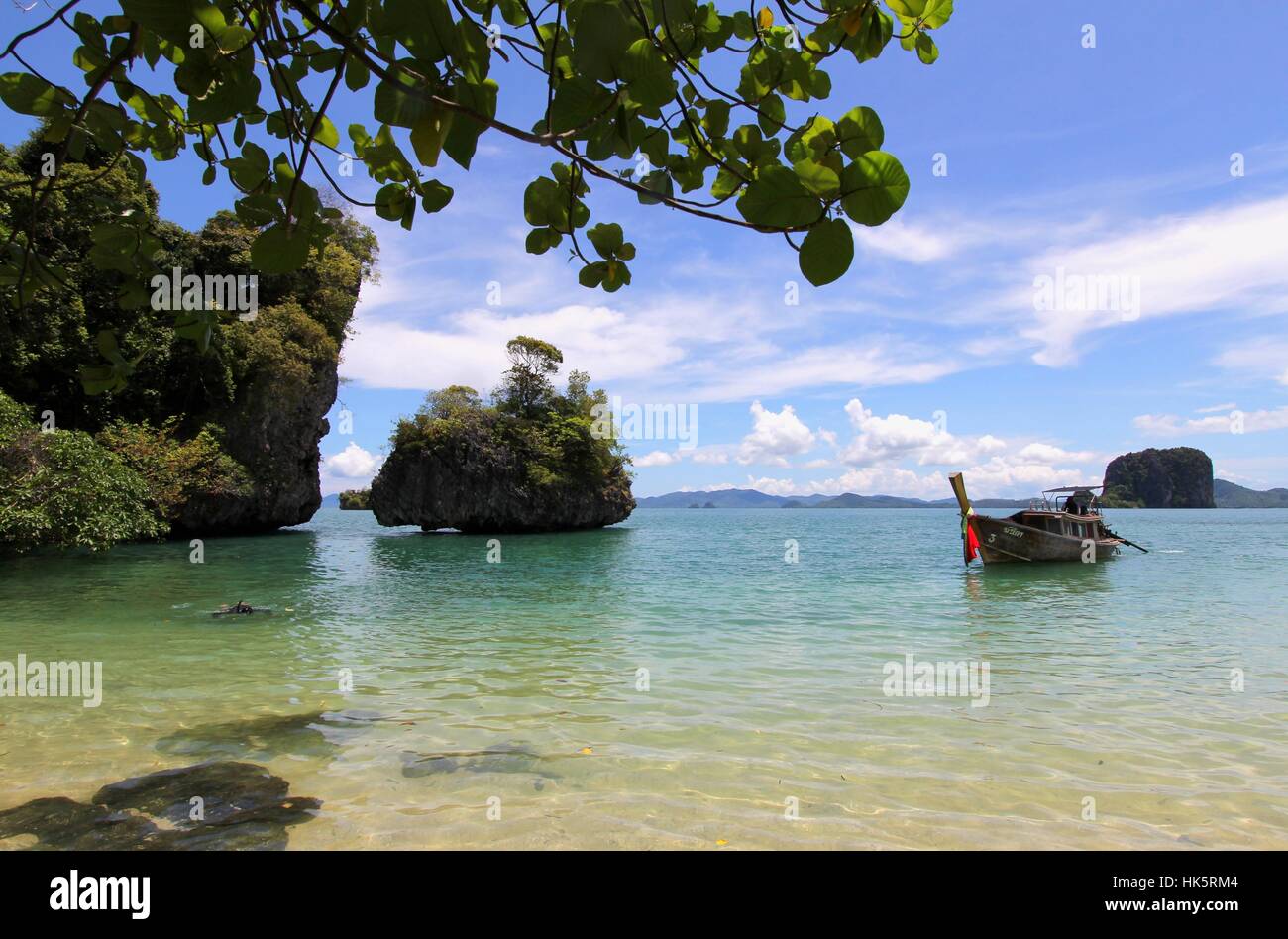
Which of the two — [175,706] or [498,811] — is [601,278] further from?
[175,706]

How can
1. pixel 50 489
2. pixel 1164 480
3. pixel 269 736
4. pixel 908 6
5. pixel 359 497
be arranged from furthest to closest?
1. pixel 1164 480
2. pixel 359 497
3. pixel 50 489
4. pixel 269 736
5. pixel 908 6

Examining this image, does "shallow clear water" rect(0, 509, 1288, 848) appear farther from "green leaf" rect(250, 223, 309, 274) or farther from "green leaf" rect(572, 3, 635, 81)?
"green leaf" rect(572, 3, 635, 81)

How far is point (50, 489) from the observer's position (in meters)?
18.1

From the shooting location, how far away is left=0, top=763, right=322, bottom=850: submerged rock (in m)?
3.82

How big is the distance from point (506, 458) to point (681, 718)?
42798 mm

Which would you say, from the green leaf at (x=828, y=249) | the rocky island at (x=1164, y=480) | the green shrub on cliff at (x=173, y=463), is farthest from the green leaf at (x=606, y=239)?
the rocky island at (x=1164, y=480)

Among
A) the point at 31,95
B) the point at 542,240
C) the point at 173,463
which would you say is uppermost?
the point at 173,463

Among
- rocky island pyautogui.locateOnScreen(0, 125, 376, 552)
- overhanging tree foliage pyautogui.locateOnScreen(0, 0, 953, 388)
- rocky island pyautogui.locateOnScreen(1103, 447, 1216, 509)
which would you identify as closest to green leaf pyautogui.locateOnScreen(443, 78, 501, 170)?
overhanging tree foliage pyautogui.locateOnScreen(0, 0, 953, 388)

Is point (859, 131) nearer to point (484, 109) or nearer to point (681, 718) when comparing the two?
point (484, 109)

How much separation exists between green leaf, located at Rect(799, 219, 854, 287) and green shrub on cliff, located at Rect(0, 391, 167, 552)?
22606 millimetres

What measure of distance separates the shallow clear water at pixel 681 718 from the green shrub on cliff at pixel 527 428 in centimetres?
3185

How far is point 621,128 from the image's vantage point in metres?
1.73

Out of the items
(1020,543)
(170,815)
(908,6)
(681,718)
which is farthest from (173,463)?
(908,6)
